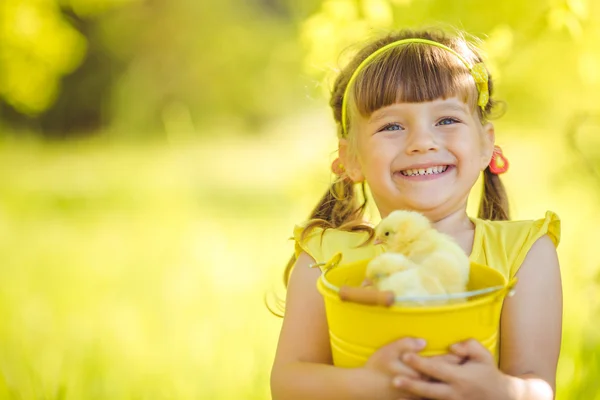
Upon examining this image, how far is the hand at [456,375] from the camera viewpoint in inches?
53.7

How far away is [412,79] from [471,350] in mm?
759

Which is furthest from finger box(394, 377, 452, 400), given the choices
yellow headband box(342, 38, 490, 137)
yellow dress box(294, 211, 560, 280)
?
yellow headband box(342, 38, 490, 137)

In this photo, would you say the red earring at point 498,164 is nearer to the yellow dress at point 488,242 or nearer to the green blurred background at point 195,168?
the yellow dress at point 488,242

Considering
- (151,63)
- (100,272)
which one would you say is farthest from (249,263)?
(151,63)

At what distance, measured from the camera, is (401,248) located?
1544 millimetres

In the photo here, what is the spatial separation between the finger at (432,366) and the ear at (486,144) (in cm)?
72

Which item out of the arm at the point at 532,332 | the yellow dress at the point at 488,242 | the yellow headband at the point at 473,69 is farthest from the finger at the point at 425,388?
the yellow headband at the point at 473,69

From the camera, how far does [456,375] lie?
4.54 feet

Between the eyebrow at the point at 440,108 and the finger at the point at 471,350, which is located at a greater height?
the eyebrow at the point at 440,108

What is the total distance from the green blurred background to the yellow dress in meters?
0.66

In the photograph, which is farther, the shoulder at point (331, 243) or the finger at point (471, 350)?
the shoulder at point (331, 243)

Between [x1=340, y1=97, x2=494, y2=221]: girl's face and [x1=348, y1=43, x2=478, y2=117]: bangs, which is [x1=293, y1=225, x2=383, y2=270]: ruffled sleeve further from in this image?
[x1=348, y1=43, x2=478, y2=117]: bangs

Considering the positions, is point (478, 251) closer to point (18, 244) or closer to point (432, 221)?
point (432, 221)

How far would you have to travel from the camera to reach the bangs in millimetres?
1848
